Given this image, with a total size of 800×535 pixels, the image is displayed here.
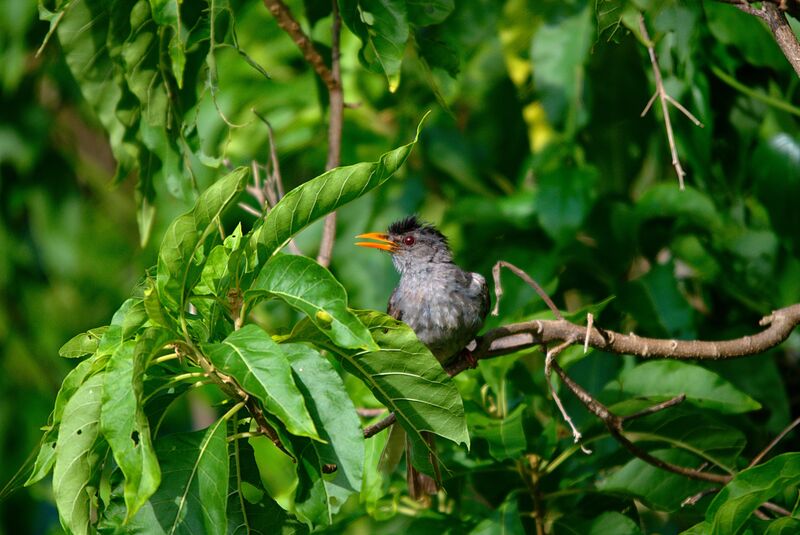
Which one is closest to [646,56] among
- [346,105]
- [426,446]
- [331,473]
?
[346,105]

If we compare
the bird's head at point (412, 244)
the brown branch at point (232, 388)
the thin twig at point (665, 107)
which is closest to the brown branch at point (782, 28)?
the thin twig at point (665, 107)

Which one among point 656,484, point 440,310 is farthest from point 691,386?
point 440,310

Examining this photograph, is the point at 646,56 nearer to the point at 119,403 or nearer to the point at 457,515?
the point at 457,515

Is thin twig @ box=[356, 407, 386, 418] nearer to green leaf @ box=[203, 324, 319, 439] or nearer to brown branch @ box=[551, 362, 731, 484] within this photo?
brown branch @ box=[551, 362, 731, 484]

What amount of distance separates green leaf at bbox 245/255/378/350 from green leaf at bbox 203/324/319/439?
134 mm

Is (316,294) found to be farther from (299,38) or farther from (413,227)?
(413,227)

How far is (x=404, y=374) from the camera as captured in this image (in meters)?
2.65

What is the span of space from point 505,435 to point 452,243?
2.04 meters

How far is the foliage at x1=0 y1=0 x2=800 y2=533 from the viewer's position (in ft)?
8.29

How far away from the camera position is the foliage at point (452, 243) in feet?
8.29

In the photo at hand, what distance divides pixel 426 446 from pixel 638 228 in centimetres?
226

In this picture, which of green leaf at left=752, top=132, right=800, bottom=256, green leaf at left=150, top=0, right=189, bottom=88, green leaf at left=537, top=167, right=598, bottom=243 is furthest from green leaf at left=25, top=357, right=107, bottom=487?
green leaf at left=752, top=132, right=800, bottom=256

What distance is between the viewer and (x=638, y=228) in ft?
15.4

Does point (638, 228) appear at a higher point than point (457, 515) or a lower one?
higher
